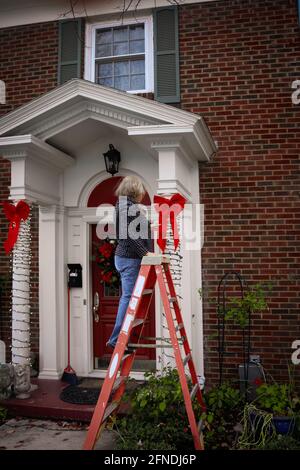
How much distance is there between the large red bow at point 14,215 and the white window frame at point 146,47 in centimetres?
256

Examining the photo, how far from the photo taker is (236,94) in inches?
226

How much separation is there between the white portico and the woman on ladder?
32.4 inches

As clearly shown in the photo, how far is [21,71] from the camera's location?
6469 millimetres

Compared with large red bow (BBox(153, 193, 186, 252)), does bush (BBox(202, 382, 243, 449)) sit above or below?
below

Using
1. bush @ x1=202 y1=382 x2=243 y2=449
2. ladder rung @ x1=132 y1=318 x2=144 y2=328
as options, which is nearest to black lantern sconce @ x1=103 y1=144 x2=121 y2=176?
ladder rung @ x1=132 y1=318 x2=144 y2=328

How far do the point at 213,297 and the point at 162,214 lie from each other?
1.87m

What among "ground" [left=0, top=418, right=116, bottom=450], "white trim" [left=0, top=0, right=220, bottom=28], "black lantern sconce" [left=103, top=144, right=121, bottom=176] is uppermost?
"white trim" [left=0, top=0, right=220, bottom=28]

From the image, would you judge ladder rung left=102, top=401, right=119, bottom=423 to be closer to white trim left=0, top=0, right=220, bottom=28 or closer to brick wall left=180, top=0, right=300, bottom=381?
brick wall left=180, top=0, right=300, bottom=381

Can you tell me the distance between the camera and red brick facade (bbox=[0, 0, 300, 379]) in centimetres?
541

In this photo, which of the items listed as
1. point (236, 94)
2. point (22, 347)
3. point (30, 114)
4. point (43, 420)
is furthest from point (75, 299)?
point (236, 94)

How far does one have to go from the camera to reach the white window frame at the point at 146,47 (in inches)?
243

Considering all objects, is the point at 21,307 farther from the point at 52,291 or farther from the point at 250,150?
the point at 250,150

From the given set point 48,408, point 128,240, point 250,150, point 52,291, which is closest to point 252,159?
point 250,150
